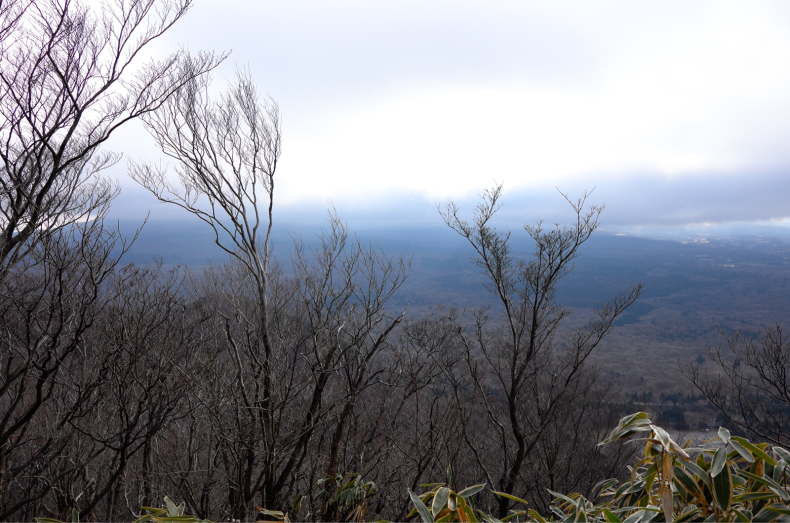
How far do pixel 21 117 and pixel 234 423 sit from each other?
17.6 ft

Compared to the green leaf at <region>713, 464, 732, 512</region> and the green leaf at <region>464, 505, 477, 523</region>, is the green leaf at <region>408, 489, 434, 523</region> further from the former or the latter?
the green leaf at <region>713, 464, 732, 512</region>

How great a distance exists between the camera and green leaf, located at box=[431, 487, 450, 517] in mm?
1281

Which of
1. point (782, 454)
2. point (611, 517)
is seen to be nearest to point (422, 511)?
point (611, 517)

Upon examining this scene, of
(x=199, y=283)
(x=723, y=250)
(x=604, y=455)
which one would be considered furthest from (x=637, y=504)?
(x=723, y=250)

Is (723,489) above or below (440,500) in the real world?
above

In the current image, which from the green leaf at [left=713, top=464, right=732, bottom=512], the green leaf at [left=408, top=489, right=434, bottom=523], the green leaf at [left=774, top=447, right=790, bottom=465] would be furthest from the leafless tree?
the green leaf at [left=774, top=447, right=790, bottom=465]

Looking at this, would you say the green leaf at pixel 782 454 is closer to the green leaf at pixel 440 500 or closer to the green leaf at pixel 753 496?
the green leaf at pixel 753 496

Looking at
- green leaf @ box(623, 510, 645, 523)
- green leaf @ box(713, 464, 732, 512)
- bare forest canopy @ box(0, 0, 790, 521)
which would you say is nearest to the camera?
green leaf @ box(713, 464, 732, 512)

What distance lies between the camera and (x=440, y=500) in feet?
4.28

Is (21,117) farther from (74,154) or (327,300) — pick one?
(327,300)

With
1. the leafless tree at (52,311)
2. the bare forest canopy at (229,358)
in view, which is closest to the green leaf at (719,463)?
the bare forest canopy at (229,358)

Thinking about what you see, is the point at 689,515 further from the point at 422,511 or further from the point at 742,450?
the point at 422,511

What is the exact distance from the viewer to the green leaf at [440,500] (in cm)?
128

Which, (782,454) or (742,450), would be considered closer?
(742,450)
